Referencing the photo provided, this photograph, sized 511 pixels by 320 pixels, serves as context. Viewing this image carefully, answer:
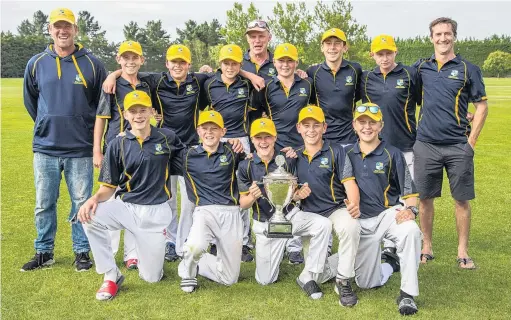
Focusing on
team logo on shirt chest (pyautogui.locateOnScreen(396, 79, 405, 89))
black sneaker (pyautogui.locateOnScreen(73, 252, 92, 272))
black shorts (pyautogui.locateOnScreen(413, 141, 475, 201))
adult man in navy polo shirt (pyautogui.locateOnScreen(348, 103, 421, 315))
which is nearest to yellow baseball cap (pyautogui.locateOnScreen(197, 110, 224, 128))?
adult man in navy polo shirt (pyautogui.locateOnScreen(348, 103, 421, 315))

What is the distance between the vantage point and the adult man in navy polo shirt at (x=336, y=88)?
A: 6434 millimetres

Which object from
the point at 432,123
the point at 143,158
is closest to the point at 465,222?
the point at 432,123

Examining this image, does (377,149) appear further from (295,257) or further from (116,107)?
(116,107)

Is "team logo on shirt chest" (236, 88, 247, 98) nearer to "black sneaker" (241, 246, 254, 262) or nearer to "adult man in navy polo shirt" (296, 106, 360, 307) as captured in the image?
"adult man in navy polo shirt" (296, 106, 360, 307)

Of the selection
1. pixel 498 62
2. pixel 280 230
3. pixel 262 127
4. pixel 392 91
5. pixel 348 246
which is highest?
pixel 498 62

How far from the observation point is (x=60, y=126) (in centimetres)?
607

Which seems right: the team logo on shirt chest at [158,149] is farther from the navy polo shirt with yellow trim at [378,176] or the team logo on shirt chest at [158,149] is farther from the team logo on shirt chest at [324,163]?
the navy polo shirt with yellow trim at [378,176]

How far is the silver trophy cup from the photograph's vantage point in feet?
17.6

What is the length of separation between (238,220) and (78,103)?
213 cm

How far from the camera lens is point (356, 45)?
41000 millimetres

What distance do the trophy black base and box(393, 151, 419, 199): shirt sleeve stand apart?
3.70 feet

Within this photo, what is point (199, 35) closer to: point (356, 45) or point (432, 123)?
point (356, 45)

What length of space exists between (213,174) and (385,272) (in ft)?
6.65

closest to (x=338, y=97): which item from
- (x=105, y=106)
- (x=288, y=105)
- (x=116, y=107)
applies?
(x=288, y=105)
